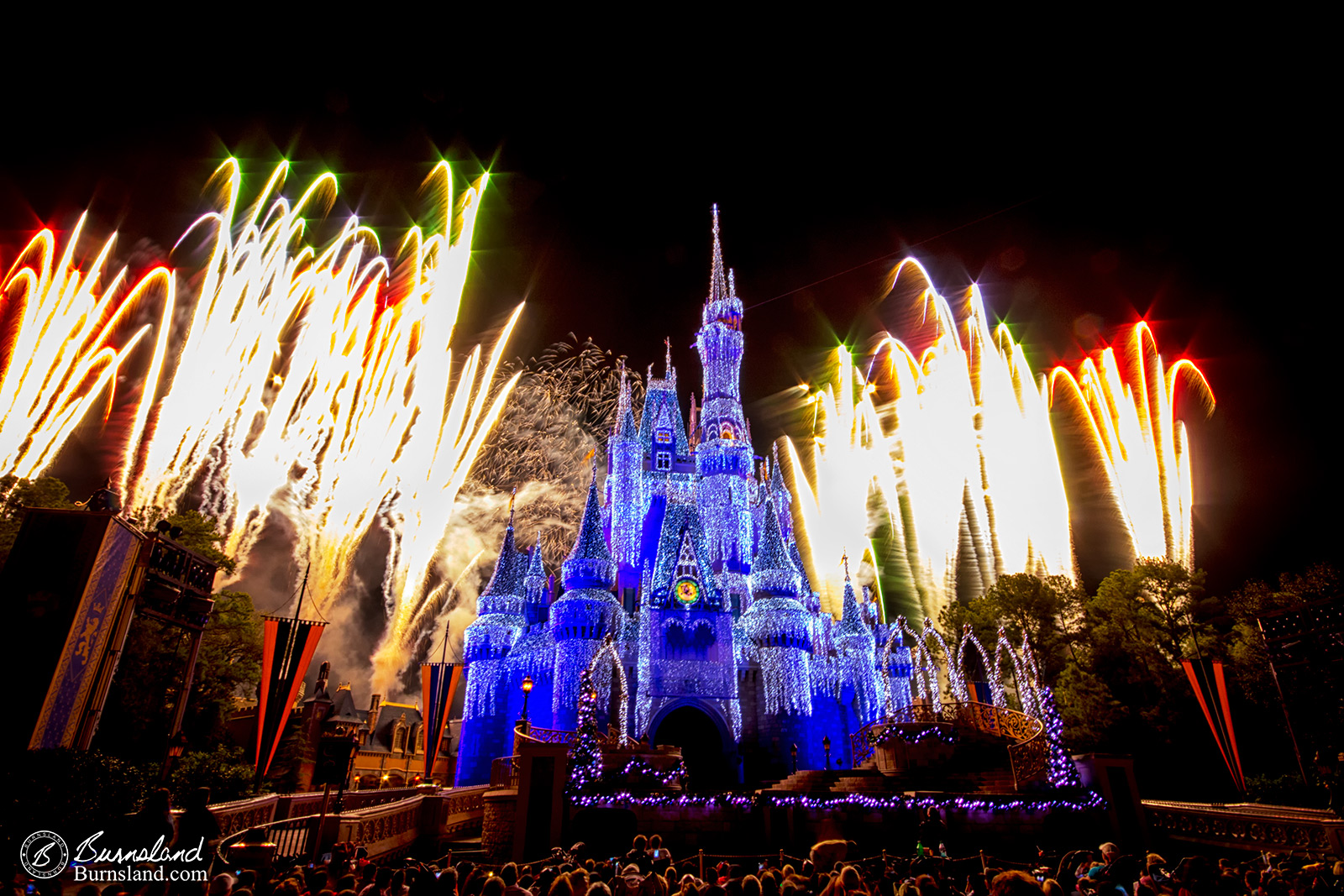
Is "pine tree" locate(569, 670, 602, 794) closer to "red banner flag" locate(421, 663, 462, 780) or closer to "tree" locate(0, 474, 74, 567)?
"red banner flag" locate(421, 663, 462, 780)

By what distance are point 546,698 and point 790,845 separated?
20804 mm

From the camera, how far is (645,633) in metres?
37.8

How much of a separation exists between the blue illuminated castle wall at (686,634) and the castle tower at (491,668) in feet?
0.24

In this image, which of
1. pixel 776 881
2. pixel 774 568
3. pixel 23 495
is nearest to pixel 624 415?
pixel 774 568

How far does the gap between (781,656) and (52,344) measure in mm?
35876

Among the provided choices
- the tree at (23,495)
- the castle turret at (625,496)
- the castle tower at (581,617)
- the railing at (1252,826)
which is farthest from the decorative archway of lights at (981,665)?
the tree at (23,495)

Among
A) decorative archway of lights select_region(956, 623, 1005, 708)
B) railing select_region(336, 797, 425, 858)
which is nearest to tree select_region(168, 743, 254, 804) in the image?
railing select_region(336, 797, 425, 858)

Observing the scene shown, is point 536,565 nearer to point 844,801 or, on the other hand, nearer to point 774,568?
point 774,568

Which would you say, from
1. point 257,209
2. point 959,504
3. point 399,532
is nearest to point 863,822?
point 959,504

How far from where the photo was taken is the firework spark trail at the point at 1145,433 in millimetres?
31359

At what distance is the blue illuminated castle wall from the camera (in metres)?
36.7

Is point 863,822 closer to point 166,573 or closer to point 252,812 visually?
point 252,812

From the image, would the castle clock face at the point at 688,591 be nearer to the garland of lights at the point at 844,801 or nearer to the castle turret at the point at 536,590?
the castle turret at the point at 536,590

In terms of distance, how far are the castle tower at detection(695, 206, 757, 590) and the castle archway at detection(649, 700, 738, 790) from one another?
7.01 meters
